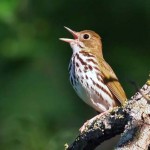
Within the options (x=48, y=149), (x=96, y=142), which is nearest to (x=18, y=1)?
(x=48, y=149)

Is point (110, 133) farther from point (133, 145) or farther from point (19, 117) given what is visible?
point (19, 117)

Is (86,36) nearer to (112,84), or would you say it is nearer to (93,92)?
A: (112,84)

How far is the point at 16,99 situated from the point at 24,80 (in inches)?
9.7

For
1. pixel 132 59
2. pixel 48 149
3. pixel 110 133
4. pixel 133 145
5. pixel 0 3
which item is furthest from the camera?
pixel 132 59

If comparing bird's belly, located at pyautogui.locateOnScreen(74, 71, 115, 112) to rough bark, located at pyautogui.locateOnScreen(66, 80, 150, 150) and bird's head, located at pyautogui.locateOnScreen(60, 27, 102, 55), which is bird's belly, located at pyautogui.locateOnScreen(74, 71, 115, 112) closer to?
bird's head, located at pyautogui.locateOnScreen(60, 27, 102, 55)

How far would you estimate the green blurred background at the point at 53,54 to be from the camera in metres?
9.86

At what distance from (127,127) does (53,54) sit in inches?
237

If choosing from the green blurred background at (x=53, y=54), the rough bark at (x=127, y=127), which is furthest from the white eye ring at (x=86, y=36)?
the rough bark at (x=127, y=127)

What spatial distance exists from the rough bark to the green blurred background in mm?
4305

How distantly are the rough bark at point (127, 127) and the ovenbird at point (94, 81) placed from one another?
1635 millimetres

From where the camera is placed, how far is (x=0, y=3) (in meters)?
9.45

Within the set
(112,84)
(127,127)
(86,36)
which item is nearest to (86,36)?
(86,36)

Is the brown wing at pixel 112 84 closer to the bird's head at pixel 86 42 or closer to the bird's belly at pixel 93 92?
the bird's belly at pixel 93 92

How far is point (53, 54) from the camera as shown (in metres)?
10.5
